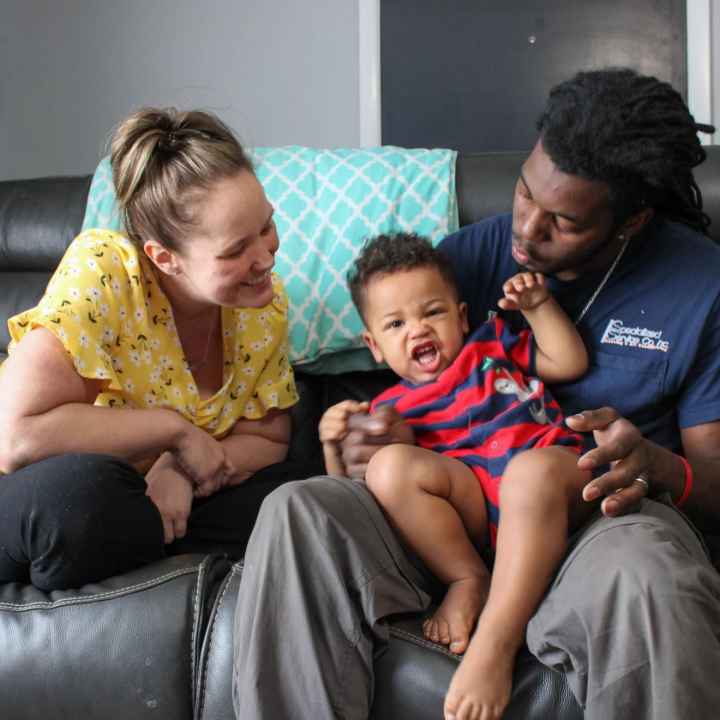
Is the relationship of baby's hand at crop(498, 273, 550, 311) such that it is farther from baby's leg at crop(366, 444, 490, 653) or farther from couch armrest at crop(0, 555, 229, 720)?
couch armrest at crop(0, 555, 229, 720)

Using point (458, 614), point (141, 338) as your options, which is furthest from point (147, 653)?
point (141, 338)

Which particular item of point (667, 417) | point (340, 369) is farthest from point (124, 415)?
point (667, 417)

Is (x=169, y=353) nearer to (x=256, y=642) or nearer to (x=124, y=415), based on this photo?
(x=124, y=415)

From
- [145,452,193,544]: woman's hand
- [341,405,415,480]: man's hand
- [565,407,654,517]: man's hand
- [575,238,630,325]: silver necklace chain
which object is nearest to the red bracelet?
[565,407,654,517]: man's hand

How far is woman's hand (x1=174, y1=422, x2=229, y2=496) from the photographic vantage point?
5.20 ft

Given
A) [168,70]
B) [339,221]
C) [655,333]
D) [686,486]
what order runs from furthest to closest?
[168,70], [339,221], [655,333], [686,486]

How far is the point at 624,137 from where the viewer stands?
4.82 feet

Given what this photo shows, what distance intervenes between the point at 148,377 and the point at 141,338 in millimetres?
64

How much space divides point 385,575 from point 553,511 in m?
0.23

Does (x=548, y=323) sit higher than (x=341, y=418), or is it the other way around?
(x=548, y=323)

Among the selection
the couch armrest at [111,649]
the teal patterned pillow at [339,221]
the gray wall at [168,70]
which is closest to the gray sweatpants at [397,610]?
the couch armrest at [111,649]

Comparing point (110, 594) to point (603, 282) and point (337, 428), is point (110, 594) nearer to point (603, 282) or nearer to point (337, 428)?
point (337, 428)

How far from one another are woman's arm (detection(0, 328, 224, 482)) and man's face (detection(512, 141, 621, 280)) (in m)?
0.63

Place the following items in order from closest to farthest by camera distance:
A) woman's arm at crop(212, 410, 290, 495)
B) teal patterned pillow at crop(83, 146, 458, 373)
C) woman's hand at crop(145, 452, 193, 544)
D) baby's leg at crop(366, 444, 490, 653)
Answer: baby's leg at crop(366, 444, 490, 653) → woman's hand at crop(145, 452, 193, 544) → woman's arm at crop(212, 410, 290, 495) → teal patterned pillow at crop(83, 146, 458, 373)
